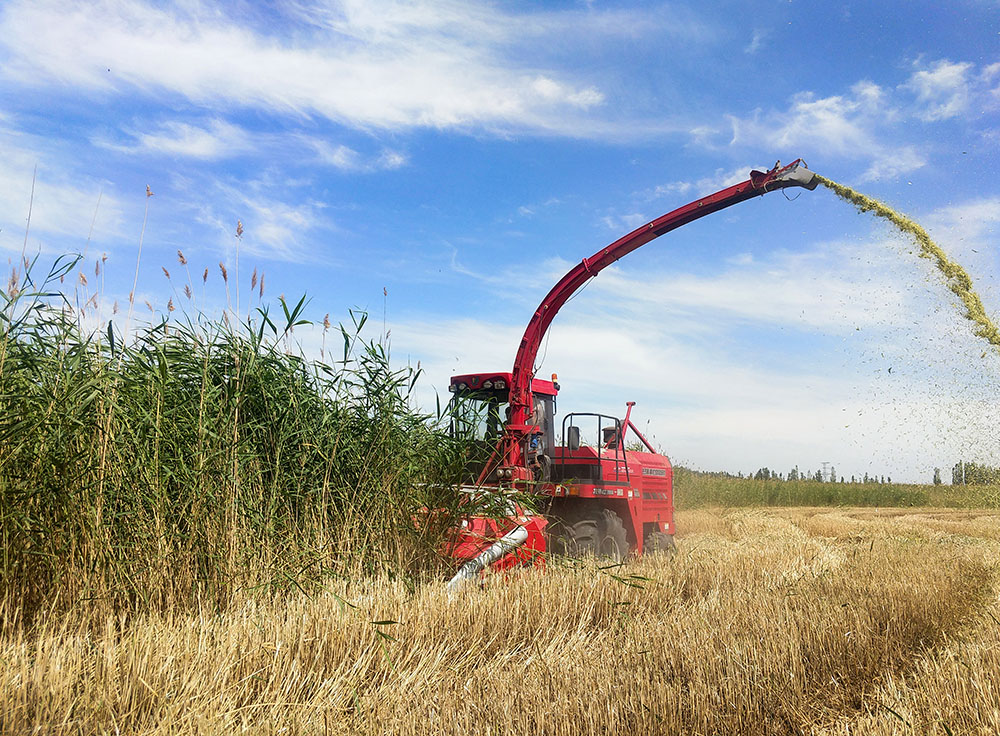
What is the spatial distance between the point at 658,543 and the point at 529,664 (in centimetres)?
643

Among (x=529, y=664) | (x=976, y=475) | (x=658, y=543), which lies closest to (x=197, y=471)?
(x=529, y=664)

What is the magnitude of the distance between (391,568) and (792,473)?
1081 inches

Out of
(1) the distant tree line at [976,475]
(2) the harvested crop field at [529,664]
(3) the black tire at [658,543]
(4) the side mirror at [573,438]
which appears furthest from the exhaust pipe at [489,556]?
(1) the distant tree line at [976,475]

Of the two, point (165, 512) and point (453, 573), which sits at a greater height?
point (165, 512)

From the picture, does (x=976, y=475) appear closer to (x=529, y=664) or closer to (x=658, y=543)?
(x=658, y=543)

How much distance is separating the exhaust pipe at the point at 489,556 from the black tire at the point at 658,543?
382cm

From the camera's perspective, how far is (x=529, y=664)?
389 cm

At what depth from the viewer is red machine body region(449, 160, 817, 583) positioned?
303 inches

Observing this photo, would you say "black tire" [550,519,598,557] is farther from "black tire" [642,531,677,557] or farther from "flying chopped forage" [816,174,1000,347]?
"flying chopped forage" [816,174,1000,347]

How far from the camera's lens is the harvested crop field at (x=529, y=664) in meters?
3.06

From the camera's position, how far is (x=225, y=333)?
505cm

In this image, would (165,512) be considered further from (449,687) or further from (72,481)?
(449,687)

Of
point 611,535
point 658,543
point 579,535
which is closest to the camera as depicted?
point 579,535

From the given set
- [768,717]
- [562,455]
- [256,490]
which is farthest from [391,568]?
[562,455]
